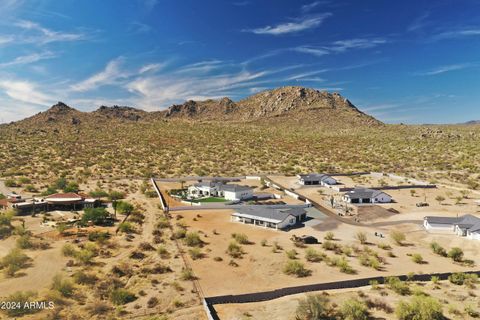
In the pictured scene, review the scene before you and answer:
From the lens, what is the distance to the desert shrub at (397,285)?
2316 centimetres

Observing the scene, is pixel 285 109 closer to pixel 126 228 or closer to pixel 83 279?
pixel 126 228

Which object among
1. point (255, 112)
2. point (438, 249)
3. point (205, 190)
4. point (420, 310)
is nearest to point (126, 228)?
point (205, 190)

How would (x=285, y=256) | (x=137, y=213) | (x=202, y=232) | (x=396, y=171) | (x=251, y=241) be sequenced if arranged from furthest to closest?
(x=396, y=171), (x=137, y=213), (x=202, y=232), (x=251, y=241), (x=285, y=256)

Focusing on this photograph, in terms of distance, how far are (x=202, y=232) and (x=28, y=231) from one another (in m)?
16.6

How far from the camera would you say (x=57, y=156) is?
8319cm

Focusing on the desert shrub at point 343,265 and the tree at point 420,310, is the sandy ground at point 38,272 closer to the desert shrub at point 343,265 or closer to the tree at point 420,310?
the desert shrub at point 343,265

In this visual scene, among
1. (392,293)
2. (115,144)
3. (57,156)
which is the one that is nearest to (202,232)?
(392,293)

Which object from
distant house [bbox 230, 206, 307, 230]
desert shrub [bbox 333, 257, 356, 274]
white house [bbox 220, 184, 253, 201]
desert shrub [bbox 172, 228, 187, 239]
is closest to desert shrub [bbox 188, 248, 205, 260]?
desert shrub [bbox 172, 228, 187, 239]

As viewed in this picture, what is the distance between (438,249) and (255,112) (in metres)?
152

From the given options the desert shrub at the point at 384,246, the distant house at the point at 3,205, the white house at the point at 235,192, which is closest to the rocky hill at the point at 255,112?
the white house at the point at 235,192

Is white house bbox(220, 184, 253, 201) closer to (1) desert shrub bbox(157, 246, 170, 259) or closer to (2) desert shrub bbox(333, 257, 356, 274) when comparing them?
(1) desert shrub bbox(157, 246, 170, 259)

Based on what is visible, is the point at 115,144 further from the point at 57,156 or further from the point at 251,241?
the point at 251,241

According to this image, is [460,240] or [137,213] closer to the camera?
[460,240]

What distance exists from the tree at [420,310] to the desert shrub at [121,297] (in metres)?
15.7
